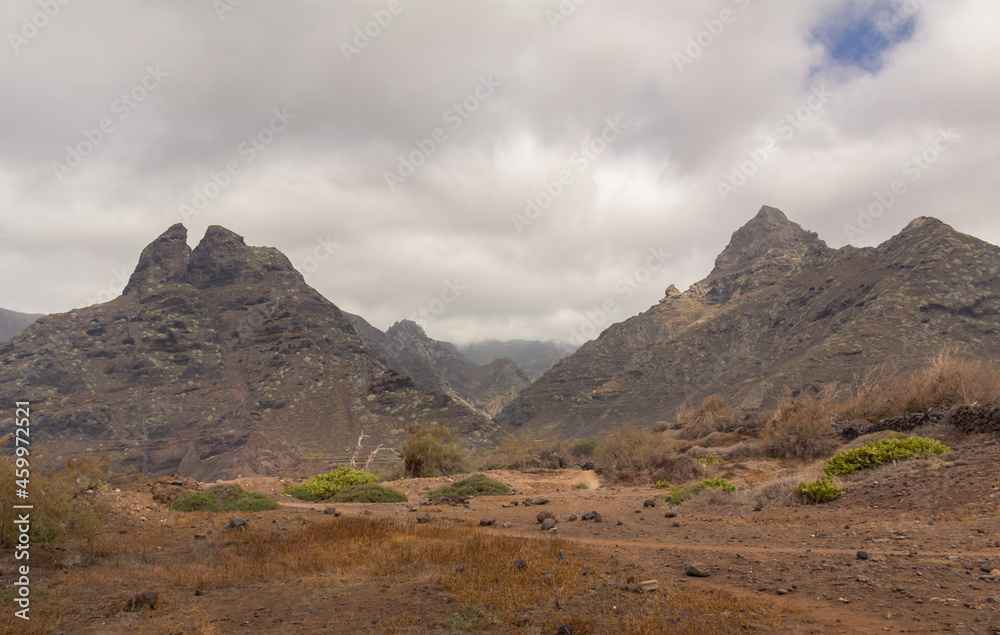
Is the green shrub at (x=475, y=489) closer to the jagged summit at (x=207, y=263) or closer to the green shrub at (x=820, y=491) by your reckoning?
the green shrub at (x=820, y=491)

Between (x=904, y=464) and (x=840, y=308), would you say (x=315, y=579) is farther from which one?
(x=840, y=308)

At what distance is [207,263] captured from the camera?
473 feet

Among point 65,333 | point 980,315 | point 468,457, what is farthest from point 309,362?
point 980,315

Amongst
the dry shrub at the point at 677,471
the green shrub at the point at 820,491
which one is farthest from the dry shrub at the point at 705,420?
the green shrub at the point at 820,491

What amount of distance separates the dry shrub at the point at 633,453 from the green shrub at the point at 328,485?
14.5 m

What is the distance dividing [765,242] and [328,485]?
17388 centimetres

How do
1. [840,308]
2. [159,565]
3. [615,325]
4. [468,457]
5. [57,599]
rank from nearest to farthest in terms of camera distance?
[57,599] → [159,565] → [468,457] → [840,308] → [615,325]

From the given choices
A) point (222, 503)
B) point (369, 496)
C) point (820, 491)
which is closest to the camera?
point (820, 491)

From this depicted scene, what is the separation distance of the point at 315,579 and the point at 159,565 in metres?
3.75

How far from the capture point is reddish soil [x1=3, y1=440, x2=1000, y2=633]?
5492mm

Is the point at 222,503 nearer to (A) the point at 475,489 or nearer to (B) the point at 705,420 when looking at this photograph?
(A) the point at 475,489

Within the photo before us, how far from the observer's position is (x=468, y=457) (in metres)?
35.7

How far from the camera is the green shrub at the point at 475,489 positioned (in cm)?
2194

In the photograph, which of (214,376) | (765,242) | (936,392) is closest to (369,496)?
(936,392)
